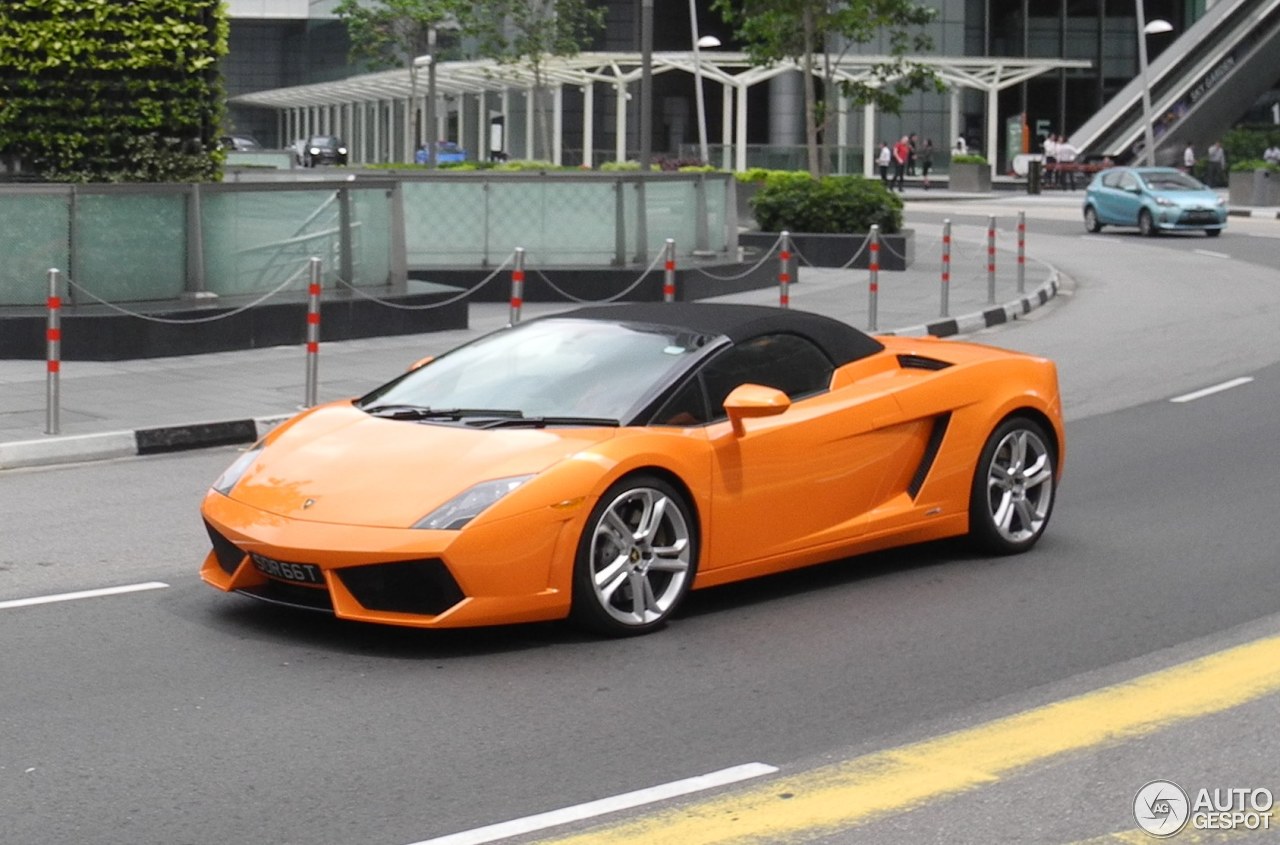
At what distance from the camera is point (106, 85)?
18.5 m

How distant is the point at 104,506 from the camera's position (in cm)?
1084

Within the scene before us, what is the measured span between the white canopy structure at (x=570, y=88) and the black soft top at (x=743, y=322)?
42121mm

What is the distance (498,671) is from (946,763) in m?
1.82

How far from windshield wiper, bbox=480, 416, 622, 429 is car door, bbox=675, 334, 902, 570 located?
16.9 inches

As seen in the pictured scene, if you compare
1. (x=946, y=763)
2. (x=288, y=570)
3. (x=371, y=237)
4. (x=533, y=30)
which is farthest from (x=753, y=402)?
(x=533, y=30)

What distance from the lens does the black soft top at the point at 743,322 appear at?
8.49 metres

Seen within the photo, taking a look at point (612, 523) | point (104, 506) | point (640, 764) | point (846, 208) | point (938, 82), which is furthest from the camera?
point (938, 82)

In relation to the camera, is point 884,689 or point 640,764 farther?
point 884,689

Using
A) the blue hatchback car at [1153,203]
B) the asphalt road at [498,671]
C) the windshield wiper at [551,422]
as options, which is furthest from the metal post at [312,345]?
the blue hatchback car at [1153,203]

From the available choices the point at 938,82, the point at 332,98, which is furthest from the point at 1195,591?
the point at 332,98

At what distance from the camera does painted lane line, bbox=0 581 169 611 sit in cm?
820

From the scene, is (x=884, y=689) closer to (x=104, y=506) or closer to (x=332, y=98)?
(x=104, y=506)

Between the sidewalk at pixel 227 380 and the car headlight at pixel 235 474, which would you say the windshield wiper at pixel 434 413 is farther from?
the sidewalk at pixel 227 380

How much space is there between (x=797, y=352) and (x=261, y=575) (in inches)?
100
